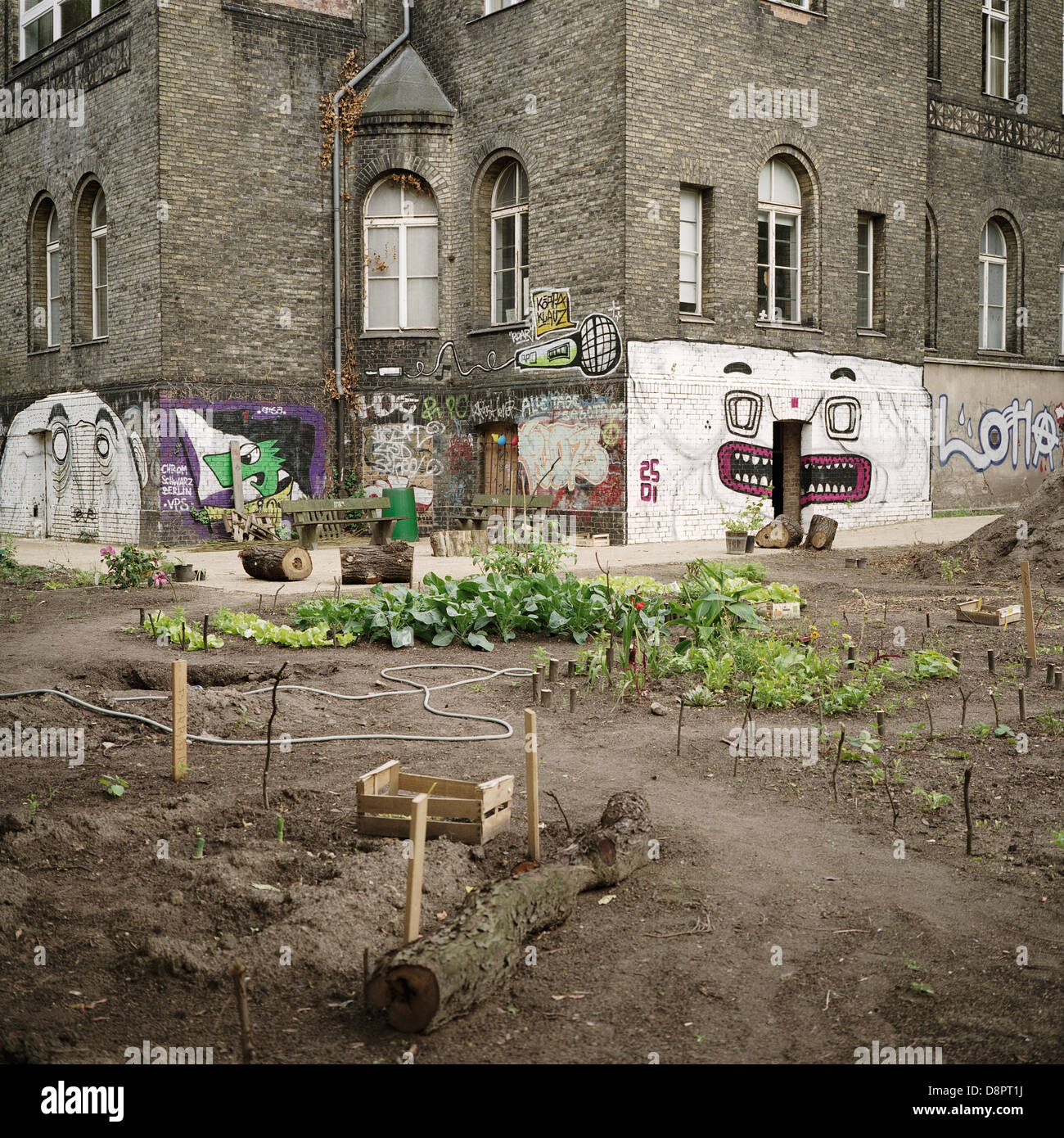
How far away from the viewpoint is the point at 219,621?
9.05 m

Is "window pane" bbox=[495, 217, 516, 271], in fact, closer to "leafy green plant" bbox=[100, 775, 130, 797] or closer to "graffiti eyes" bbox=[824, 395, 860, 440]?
"graffiti eyes" bbox=[824, 395, 860, 440]

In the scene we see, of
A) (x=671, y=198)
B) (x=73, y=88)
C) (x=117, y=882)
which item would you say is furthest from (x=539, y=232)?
(x=117, y=882)

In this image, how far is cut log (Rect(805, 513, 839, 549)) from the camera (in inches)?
656

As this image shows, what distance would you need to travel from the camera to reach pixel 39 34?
21.2m

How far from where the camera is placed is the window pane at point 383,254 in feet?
64.3

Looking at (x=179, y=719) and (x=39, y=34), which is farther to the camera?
(x=39, y=34)

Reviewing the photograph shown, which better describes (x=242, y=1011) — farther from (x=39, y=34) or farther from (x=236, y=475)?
(x=39, y=34)

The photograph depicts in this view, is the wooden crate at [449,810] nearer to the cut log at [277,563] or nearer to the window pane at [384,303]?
the cut log at [277,563]

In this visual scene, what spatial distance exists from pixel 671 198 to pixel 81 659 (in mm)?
11968

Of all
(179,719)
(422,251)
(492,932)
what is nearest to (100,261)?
(422,251)

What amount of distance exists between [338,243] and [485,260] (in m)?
2.49

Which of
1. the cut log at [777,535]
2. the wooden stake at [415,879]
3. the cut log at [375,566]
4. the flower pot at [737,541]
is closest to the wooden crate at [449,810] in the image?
the wooden stake at [415,879]

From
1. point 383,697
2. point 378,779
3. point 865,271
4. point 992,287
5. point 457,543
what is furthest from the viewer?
point 992,287
